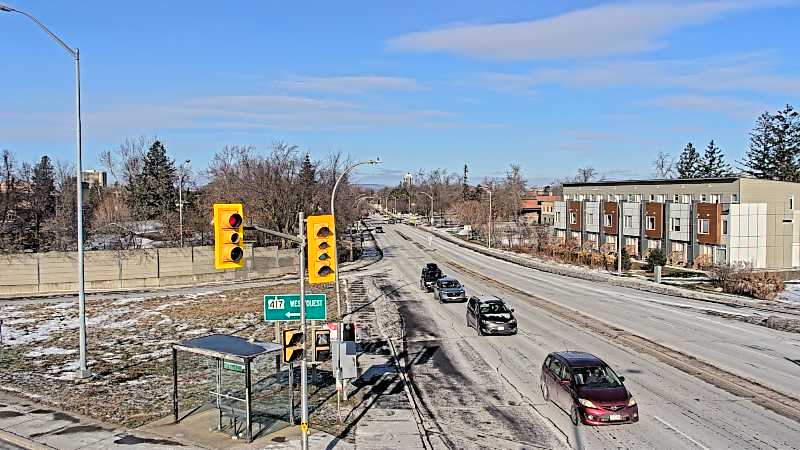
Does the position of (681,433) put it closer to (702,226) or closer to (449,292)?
(449,292)

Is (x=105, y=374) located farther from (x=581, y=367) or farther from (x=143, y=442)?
(x=581, y=367)

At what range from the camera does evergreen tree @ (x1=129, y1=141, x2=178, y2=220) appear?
8750 centimetres

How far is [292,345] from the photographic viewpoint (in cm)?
1470

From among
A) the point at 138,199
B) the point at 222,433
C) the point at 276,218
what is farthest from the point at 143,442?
the point at 138,199

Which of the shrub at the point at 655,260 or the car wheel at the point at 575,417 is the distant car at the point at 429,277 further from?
the car wheel at the point at 575,417

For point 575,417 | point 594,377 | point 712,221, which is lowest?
point 575,417

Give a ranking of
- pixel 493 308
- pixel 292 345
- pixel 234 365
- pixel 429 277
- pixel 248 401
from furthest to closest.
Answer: pixel 429 277
pixel 493 308
pixel 234 365
pixel 248 401
pixel 292 345

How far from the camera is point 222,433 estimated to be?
1609cm

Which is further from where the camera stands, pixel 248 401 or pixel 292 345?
pixel 248 401

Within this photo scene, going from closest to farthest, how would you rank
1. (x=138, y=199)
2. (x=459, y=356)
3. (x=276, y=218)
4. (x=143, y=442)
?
1. (x=143, y=442)
2. (x=459, y=356)
3. (x=276, y=218)
4. (x=138, y=199)

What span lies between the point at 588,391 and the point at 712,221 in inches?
1919

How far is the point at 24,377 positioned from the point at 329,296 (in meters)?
21.2

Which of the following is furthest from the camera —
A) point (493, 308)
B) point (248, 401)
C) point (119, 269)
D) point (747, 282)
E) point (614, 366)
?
point (119, 269)

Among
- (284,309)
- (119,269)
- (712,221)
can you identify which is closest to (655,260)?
(712,221)
